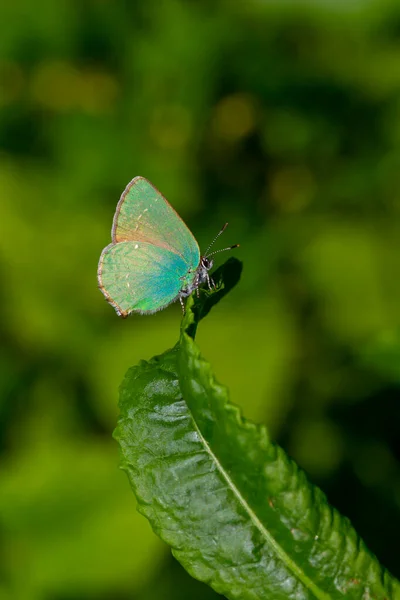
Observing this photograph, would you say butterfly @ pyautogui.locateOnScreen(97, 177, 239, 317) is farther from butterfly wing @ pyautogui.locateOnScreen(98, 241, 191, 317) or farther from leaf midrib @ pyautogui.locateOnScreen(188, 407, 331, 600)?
leaf midrib @ pyautogui.locateOnScreen(188, 407, 331, 600)

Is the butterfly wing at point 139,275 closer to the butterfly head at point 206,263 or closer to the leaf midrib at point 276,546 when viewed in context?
the butterfly head at point 206,263

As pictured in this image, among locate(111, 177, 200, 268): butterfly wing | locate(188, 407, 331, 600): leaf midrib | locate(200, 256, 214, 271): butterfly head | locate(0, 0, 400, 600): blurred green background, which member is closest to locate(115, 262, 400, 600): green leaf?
locate(188, 407, 331, 600): leaf midrib

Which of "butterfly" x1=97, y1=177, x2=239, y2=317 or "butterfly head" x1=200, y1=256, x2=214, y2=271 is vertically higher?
"butterfly" x1=97, y1=177, x2=239, y2=317

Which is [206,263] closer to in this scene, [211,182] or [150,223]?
[150,223]

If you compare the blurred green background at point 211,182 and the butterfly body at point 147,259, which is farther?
the blurred green background at point 211,182

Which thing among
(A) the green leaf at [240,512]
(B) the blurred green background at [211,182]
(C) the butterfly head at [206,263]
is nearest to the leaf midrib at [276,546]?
(A) the green leaf at [240,512]

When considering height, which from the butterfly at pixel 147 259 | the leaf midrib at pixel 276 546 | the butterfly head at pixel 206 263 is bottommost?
the leaf midrib at pixel 276 546

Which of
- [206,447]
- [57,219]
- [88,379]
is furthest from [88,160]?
[206,447]
